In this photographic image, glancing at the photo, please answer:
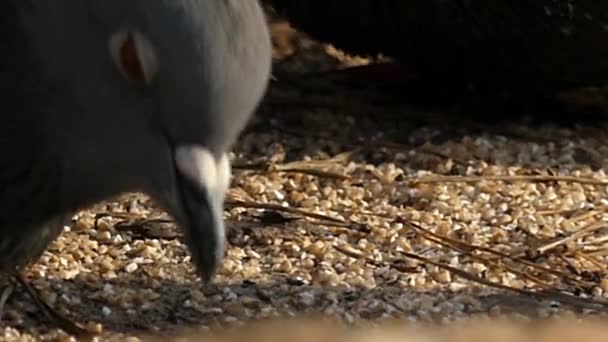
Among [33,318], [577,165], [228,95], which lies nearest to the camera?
[228,95]

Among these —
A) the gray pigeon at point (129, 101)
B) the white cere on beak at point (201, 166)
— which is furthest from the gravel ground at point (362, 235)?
the white cere on beak at point (201, 166)

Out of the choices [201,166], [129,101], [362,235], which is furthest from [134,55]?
[362,235]

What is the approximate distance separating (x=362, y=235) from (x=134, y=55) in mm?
1891

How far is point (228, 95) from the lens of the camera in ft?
7.30

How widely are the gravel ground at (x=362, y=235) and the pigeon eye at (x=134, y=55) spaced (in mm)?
1087

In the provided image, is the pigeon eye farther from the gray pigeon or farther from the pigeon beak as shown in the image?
the pigeon beak

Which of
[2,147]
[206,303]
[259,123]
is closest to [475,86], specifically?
[259,123]

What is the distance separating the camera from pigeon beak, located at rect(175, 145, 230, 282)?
7.59ft

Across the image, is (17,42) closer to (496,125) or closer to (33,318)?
(33,318)

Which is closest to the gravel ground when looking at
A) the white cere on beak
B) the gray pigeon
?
the gray pigeon

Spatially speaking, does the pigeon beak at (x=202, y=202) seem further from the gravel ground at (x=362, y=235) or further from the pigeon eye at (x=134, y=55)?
the gravel ground at (x=362, y=235)

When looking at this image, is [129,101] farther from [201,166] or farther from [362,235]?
[362,235]

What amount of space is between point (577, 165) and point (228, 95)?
278 centimetres

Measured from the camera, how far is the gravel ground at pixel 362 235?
3.62m
